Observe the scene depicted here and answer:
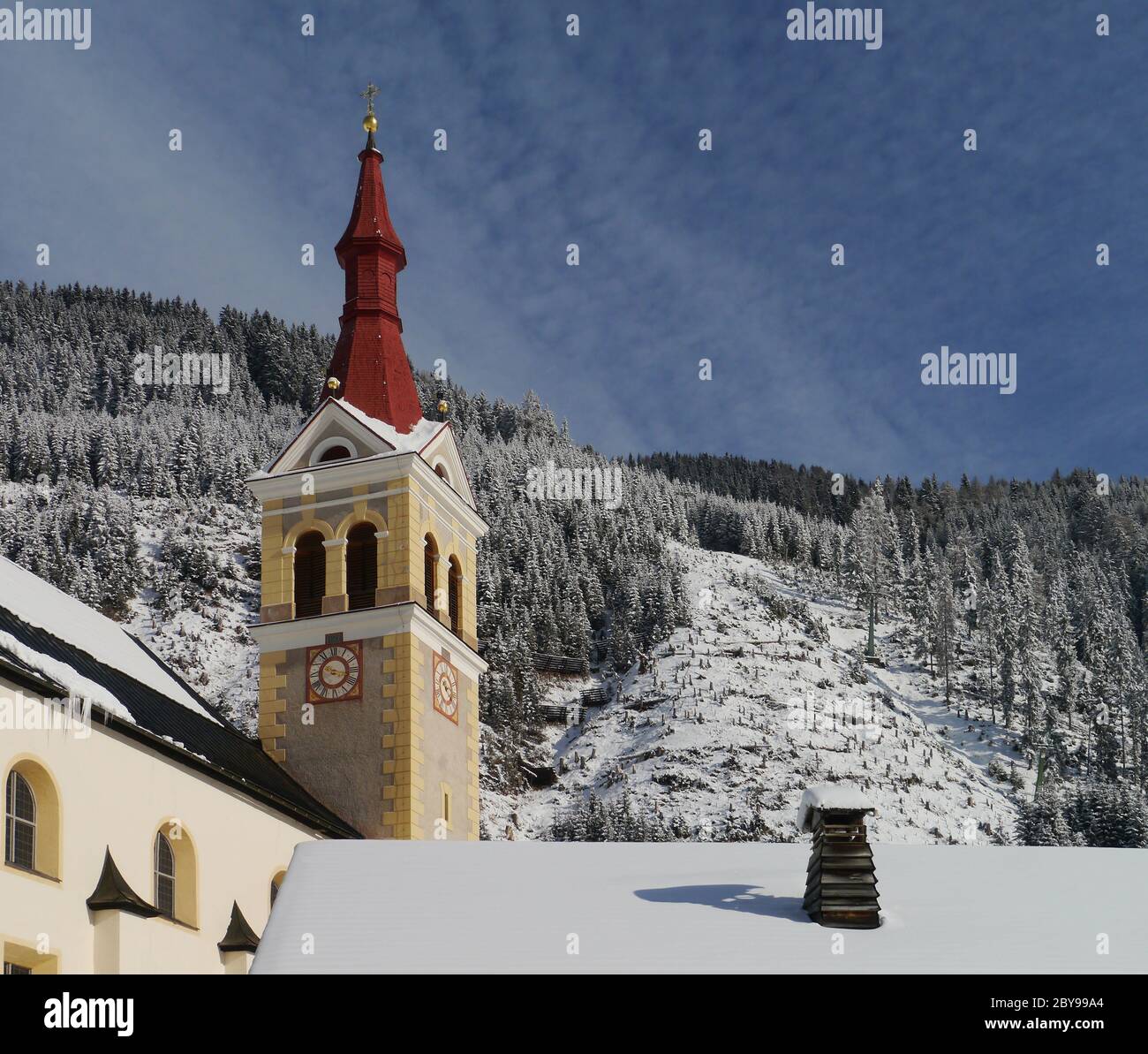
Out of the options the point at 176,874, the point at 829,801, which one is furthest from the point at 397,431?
the point at 829,801

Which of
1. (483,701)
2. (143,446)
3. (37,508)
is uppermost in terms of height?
(143,446)

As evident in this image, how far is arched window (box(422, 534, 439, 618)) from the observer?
128 ft

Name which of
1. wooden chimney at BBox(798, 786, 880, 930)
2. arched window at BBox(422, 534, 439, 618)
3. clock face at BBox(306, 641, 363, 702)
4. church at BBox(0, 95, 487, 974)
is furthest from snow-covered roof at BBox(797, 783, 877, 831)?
arched window at BBox(422, 534, 439, 618)

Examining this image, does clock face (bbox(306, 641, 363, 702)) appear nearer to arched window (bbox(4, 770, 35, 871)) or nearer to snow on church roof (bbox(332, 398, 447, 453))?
snow on church roof (bbox(332, 398, 447, 453))

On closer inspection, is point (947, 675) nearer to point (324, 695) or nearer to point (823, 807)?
point (324, 695)

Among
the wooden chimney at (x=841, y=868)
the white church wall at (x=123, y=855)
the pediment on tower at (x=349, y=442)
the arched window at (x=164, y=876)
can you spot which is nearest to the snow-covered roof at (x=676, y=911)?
the wooden chimney at (x=841, y=868)

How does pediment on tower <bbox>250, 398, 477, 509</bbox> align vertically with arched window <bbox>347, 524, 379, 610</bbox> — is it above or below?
above

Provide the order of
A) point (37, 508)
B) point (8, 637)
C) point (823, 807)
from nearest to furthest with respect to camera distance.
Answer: point (823, 807) < point (8, 637) < point (37, 508)

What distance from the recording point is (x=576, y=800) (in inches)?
5492

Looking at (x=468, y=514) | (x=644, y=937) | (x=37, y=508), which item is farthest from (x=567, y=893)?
(x=37, y=508)

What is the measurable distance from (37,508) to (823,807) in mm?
162528

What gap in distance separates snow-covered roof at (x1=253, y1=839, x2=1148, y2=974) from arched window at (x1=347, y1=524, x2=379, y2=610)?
14.1 metres

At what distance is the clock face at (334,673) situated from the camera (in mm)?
36844

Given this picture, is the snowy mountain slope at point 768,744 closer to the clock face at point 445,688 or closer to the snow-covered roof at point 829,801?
the clock face at point 445,688
